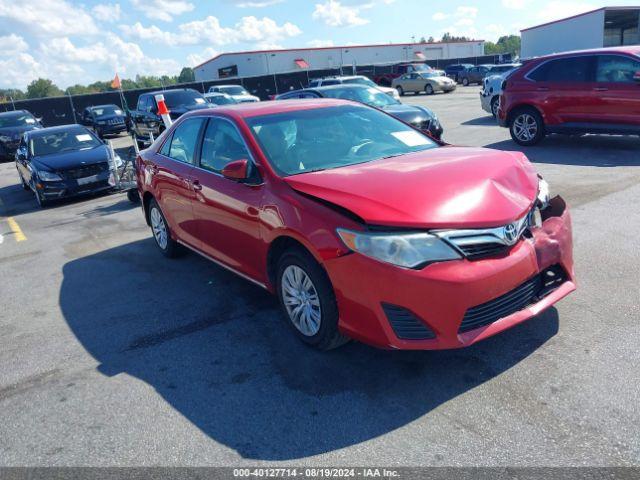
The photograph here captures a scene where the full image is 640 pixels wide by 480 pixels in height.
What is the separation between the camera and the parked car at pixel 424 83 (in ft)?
111

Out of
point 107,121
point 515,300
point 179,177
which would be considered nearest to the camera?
point 515,300

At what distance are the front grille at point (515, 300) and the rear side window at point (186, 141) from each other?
3.11 metres

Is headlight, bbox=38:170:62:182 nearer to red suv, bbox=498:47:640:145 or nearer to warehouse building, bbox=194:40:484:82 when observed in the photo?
red suv, bbox=498:47:640:145

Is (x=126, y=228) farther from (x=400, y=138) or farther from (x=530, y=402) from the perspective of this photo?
(x=530, y=402)

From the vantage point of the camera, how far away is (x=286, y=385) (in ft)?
11.2

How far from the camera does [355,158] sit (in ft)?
14.0

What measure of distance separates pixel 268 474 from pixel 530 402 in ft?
4.84

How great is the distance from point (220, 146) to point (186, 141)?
799mm

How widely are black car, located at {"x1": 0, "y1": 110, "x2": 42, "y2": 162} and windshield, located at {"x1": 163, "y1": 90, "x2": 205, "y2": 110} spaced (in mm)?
6791

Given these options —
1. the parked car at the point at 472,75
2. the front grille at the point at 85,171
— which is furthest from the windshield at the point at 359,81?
the parked car at the point at 472,75

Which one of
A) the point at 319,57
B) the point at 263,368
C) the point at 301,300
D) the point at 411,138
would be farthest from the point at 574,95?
the point at 319,57

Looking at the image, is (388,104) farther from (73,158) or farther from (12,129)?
(12,129)

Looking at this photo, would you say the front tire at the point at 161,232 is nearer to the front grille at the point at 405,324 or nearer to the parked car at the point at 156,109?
the front grille at the point at 405,324

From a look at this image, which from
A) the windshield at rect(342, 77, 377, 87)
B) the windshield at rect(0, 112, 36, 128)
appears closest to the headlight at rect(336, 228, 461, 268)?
the windshield at rect(342, 77, 377, 87)
